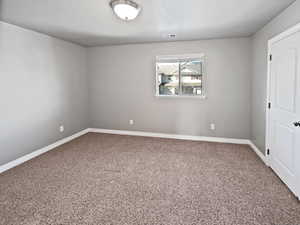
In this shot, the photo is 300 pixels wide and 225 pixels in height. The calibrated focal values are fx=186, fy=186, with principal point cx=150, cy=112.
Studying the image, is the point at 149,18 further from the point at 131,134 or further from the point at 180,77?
the point at 131,134

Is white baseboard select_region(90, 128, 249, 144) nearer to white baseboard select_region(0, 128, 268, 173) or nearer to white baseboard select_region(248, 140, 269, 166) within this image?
white baseboard select_region(0, 128, 268, 173)

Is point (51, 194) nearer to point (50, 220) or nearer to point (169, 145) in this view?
point (50, 220)

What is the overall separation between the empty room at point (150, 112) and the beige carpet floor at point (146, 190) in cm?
2

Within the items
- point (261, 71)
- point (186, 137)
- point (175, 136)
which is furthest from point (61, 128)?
point (261, 71)

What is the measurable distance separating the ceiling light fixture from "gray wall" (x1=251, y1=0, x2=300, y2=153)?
1972mm

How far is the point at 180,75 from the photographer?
4.52 metres

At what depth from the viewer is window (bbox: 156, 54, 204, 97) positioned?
4379 millimetres

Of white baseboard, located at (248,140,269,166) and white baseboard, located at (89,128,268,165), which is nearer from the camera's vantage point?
white baseboard, located at (248,140,269,166)

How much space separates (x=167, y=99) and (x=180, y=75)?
26.1 inches

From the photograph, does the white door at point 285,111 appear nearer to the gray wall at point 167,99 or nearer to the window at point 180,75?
the gray wall at point 167,99

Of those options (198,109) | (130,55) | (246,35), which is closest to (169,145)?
(198,109)

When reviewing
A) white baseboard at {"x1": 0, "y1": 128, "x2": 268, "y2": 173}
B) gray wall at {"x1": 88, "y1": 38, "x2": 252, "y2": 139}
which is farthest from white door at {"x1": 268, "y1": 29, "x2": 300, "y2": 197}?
gray wall at {"x1": 88, "y1": 38, "x2": 252, "y2": 139}

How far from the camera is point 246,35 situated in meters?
3.86

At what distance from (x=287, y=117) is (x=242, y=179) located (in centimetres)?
104
